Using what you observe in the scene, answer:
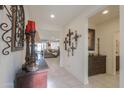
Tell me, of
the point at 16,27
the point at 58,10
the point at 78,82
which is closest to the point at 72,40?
the point at 58,10

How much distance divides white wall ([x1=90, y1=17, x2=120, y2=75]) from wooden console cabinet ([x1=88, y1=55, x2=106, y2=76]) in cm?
20

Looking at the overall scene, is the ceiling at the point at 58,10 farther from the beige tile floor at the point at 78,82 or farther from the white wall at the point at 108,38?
the beige tile floor at the point at 78,82

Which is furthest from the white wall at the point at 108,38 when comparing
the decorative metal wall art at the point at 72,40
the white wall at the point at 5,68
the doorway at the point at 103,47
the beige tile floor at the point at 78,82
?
the white wall at the point at 5,68

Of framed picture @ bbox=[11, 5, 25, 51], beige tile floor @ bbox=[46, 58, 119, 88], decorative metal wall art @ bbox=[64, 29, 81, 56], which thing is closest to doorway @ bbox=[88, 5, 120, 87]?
beige tile floor @ bbox=[46, 58, 119, 88]

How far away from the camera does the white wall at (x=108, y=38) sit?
4.28 metres

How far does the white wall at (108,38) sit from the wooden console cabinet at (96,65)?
0.66 feet

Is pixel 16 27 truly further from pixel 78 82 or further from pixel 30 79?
pixel 78 82

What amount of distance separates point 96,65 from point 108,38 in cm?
138

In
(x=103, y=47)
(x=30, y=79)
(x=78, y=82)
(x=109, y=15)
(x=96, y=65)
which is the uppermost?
(x=109, y=15)

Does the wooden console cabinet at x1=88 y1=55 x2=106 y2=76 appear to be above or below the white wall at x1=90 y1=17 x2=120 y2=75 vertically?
below

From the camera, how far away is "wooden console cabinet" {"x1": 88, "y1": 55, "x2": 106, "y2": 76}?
4.18 metres

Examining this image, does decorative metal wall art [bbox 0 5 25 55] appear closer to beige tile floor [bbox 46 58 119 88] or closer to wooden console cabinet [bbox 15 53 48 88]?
wooden console cabinet [bbox 15 53 48 88]

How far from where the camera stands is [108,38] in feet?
14.9
